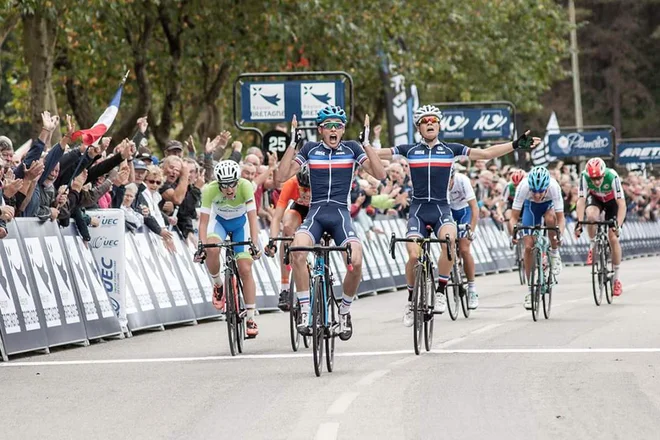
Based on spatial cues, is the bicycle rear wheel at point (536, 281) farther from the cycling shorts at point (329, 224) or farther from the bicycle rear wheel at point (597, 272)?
the cycling shorts at point (329, 224)

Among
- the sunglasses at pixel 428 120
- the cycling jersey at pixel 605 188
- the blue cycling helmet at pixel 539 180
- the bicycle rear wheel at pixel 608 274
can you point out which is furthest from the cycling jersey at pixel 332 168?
the bicycle rear wheel at pixel 608 274

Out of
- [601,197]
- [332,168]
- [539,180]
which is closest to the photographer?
[332,168]

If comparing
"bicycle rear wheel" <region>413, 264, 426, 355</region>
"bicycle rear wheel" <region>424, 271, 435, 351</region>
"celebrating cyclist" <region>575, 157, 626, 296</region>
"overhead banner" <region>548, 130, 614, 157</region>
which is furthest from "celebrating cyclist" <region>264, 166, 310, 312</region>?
"overhead banner" <region>548, 130, 614, 157</region>

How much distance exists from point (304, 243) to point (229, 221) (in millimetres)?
2183

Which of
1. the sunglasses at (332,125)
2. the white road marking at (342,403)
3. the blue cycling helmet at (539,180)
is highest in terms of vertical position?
the sunglasses at (332,125)

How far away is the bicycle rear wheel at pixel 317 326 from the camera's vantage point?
13.1 m

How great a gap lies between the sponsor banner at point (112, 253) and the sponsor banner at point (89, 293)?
217mm

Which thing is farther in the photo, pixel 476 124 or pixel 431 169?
pixel 476 124

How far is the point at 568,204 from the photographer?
41344 millimetres

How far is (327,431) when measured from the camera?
10008 millimetres

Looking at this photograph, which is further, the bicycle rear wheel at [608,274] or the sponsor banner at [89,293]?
the bicycle rear wheel at [608,274]

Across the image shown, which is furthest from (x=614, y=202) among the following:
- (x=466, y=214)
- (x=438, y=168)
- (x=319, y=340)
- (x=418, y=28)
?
(x=418, y=28)

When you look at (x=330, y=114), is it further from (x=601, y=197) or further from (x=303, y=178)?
(x=601, y=197)

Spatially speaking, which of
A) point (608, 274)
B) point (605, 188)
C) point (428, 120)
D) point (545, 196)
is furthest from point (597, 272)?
point (428, 120)
